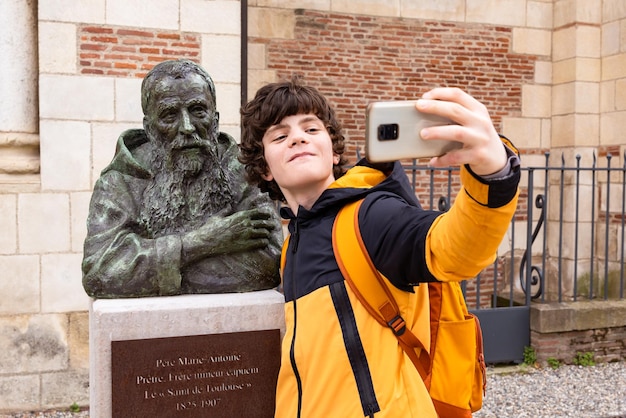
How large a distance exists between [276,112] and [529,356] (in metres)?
4.83

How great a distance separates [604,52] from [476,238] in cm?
820

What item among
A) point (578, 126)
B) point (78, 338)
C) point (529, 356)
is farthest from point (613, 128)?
point (78, 338)

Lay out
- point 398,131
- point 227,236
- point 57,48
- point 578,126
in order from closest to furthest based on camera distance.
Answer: point 398,131
point 227,236
point 57,48
point 578,126

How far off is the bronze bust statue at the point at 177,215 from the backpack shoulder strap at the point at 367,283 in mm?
870

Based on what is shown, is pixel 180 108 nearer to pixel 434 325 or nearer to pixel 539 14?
pixel 434 325

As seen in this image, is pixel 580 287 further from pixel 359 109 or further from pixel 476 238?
pixel 476 238

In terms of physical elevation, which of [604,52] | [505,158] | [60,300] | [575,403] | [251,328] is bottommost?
[575,403]

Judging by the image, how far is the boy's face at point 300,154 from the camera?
1.95 meters

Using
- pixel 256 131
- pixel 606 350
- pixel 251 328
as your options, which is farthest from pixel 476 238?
pixel 606 350

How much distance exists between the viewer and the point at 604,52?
8367 millimetres

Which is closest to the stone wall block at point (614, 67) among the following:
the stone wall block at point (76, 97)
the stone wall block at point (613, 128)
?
the stone wall block at point (613, 128)

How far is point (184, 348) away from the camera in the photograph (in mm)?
2332

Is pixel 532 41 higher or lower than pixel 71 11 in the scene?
higher

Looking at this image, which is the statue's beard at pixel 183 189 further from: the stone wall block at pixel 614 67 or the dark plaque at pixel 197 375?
the stone wall block at pixel 614 67
